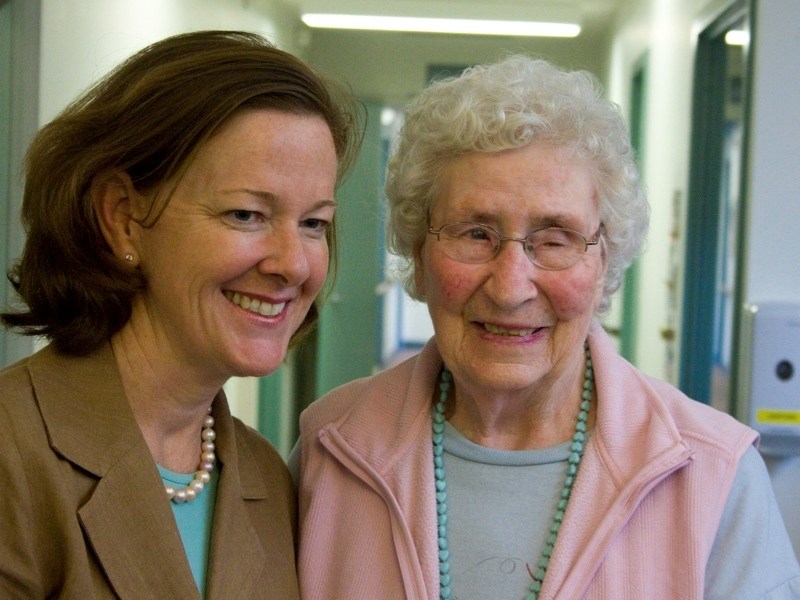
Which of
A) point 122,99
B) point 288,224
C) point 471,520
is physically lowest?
point 471,520

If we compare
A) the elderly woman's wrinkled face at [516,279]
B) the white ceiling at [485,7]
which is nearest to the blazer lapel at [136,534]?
the elderly woman's wrinkled face at [516,279]

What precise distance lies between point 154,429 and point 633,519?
2.38 feet

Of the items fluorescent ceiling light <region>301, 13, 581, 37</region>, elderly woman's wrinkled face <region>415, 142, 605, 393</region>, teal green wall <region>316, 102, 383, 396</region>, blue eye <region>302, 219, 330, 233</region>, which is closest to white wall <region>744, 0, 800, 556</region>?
elderly woman's wrinkled face <region>415, 142, 605, 393</region>

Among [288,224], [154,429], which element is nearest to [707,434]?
[288,224]

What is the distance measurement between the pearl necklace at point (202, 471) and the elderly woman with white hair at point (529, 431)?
22cm

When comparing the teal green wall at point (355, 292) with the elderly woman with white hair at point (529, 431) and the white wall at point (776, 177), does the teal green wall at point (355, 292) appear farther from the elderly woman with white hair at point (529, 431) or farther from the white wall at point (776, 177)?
the elderly woman with white hair at point (529, 431)

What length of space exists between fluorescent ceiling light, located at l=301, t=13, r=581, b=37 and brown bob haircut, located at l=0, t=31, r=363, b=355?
4.47 metres

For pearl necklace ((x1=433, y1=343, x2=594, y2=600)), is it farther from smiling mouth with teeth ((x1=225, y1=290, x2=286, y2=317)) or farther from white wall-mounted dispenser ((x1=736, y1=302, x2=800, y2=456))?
white wall-mounted dispenser ((x1=736, y1=302, x2=800, y2=456))

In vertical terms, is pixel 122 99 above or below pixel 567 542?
above

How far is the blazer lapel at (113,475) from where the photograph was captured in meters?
1.20

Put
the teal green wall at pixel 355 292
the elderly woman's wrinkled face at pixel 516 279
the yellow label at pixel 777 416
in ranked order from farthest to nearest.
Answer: the teal green wall at pixel 355 292 < the yellow label at pixel 777 416 < the elderly woman's wrinkled face at pixel 516 279

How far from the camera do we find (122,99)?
1272 mm

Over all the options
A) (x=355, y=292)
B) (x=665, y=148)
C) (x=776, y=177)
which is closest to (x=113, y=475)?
(x=776, y=177)

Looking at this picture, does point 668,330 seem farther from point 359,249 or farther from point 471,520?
point 359,249
